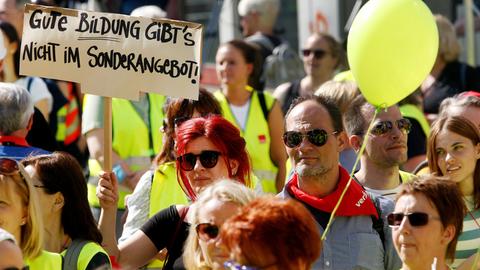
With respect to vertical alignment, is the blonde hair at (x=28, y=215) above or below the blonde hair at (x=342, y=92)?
below

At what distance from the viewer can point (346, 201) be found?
584 centimetres

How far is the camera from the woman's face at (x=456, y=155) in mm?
6520

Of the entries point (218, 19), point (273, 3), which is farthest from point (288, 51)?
point (218, 19)

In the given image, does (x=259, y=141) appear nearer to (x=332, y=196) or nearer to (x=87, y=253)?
(x=332, y=196)

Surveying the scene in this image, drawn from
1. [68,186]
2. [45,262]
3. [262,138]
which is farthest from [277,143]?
[45,262]

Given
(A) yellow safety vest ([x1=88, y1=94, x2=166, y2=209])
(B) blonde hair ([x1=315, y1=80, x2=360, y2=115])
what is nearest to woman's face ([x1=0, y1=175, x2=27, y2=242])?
(B) blonde hair ([x1=315, y1=80, x2=360, y2=115])

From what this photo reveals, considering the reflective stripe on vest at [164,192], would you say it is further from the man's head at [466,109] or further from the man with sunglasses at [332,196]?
the man's head at [466,109]

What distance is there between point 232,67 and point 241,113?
447mm

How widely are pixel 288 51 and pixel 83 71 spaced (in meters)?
5.19

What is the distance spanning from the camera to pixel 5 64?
352 inches

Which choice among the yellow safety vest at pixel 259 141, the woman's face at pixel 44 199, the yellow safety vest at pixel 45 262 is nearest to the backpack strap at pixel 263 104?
the yellow safety vest at pixel 259 141

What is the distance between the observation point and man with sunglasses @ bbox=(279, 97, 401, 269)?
574 centimetres

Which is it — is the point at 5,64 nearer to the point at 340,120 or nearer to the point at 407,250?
the point at 340,120

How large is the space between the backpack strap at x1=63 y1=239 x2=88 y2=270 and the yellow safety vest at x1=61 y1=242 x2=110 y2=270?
0.02 metres
